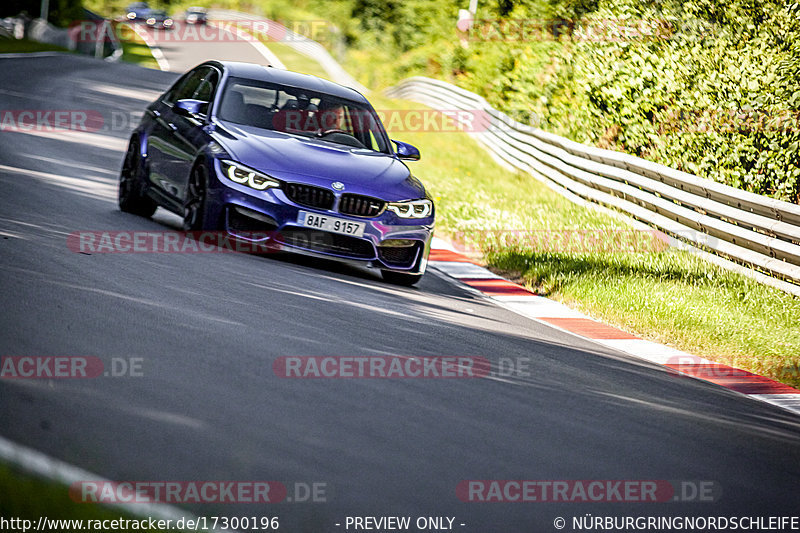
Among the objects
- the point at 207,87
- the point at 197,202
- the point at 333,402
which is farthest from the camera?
the point at 207,87

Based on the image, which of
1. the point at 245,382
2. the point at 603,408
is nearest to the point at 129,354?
the point at 245,382

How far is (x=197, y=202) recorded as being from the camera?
881 cm

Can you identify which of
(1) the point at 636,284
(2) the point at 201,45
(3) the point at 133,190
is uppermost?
(3) the point at 133,190

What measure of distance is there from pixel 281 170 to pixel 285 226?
1.52 feet

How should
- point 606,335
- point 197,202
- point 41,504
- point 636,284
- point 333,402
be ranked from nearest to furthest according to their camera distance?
point 41,504 < point 333,402 < point 197,202 < point 606,335 < point 636,284

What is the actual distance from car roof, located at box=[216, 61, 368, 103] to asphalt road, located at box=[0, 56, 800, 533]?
185 centimetres

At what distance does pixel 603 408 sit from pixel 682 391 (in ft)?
4.14

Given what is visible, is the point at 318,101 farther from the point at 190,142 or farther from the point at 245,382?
the point at 245,382

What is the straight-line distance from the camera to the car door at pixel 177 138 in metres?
9.20

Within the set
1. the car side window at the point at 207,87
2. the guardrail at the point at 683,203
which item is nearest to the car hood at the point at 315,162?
the car side window at the point at 207,87

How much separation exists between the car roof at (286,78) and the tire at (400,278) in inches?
76.0

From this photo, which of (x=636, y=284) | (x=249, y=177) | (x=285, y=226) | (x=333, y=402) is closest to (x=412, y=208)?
(x=285, y=226)
